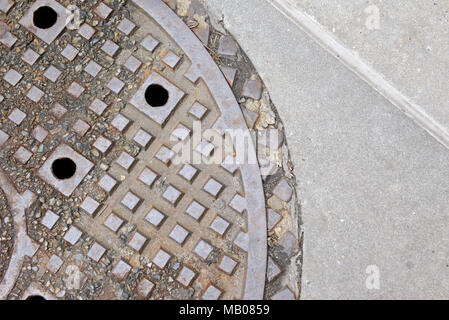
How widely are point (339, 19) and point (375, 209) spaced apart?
112 centimetres

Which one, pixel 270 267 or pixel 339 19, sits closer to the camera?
pixel 270 267

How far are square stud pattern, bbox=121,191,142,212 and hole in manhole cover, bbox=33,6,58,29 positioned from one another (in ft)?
3.64

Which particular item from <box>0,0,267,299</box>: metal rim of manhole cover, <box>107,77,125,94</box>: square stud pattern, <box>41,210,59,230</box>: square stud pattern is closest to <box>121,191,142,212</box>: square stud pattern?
<box>0,0,267,299</box>: metal rim of manhole cover

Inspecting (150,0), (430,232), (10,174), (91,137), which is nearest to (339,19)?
(150,0)

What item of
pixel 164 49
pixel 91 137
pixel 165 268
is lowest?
pixel 165 268

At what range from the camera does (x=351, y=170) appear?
2752 millimetres

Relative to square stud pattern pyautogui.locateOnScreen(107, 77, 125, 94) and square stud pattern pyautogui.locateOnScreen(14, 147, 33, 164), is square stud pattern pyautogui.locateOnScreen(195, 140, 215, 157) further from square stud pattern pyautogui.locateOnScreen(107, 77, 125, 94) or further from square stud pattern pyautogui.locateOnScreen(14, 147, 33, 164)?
square stud pattern pyautogui.locateOnScreen(14, 147, 33, 164)

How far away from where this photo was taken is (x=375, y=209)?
8.87ft

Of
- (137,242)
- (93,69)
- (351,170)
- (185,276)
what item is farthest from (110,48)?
(351,170)

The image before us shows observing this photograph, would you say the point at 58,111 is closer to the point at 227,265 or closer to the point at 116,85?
the point at 116,85

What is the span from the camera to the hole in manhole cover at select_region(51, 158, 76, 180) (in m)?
2.72

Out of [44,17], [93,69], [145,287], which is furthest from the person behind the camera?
[44,17]

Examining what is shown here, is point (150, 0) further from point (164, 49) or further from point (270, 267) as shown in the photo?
point (270, 267)

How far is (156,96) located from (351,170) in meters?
1.18
